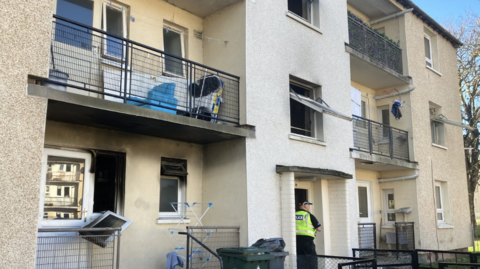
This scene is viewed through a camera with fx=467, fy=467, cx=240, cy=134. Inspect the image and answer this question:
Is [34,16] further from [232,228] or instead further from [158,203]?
[232,228]

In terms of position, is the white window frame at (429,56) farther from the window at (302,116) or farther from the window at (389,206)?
the window at (302,116)

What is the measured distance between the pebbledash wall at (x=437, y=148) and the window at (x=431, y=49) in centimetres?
14

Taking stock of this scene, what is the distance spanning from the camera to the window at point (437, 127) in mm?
16859

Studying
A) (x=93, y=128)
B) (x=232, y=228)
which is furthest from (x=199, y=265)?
(x=93, y=128)

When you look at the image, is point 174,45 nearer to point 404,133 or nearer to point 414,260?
point 414,260

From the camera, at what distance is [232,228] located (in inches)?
354

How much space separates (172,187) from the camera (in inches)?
374

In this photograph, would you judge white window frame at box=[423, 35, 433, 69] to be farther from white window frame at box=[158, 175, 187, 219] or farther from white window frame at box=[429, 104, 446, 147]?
white window frame at box=[158, 175, 187, 219]

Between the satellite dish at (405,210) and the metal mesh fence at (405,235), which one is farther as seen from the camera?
the satellite dish at (405,210)

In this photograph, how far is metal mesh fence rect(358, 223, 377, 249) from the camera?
13.6 m

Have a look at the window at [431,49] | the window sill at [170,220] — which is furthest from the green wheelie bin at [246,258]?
the window at [431,49]

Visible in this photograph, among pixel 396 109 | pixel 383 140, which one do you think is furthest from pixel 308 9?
pixel 383 140

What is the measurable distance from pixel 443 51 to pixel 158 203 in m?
13.7

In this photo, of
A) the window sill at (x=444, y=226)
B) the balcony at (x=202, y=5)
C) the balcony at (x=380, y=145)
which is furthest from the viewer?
the window sill at (x=444, y=226)
